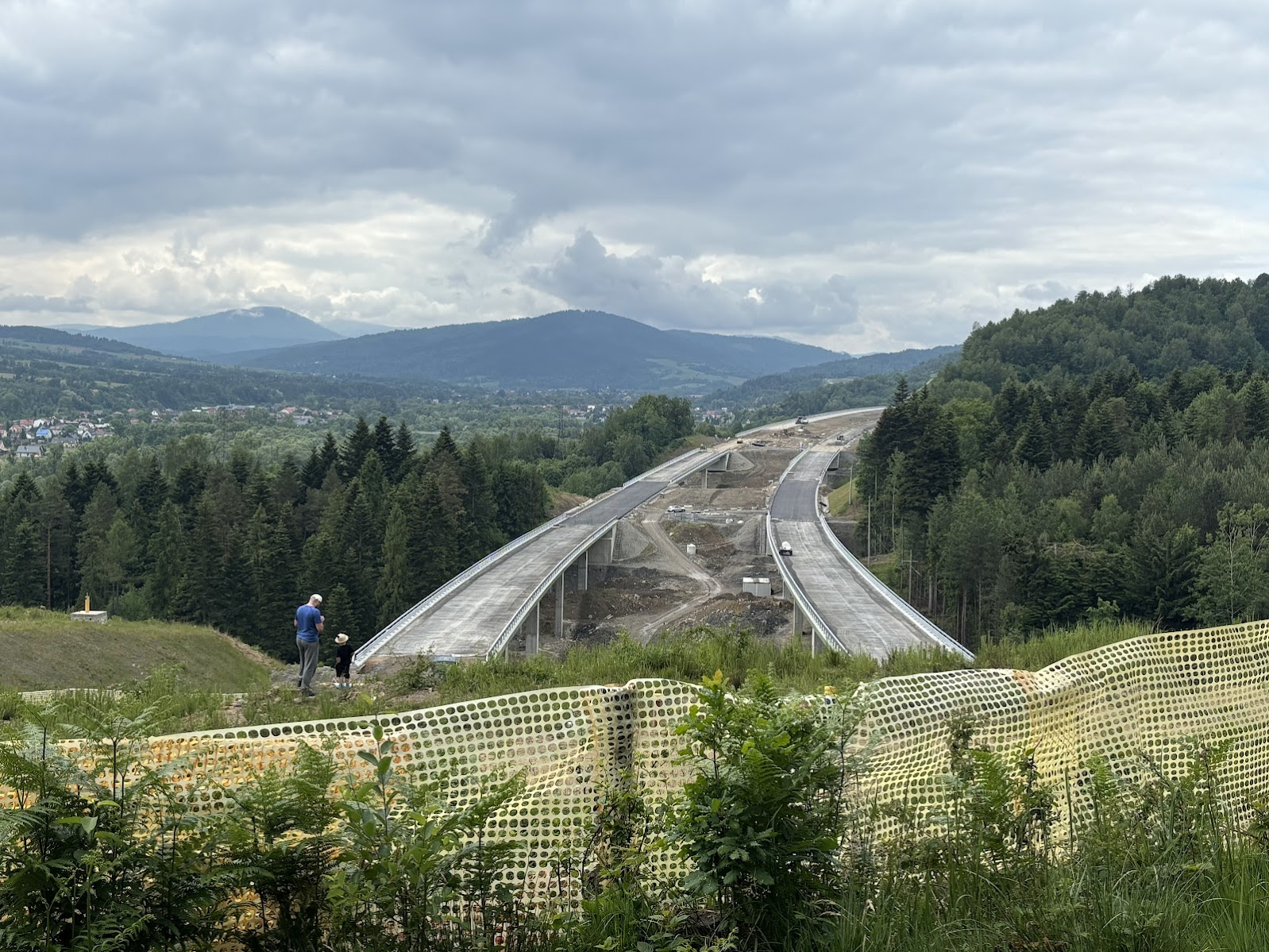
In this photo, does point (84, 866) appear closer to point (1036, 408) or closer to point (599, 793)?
point (599, 793)

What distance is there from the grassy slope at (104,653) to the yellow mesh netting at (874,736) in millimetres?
19701

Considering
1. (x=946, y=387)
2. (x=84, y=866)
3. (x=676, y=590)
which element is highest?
(x=946, y=387)

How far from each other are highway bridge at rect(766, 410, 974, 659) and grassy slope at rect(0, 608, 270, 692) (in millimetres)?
16484

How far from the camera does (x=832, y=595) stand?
189 feet

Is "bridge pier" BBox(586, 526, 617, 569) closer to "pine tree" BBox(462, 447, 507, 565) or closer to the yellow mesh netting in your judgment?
"pine tree" BBox(462, 447, 507, 565)

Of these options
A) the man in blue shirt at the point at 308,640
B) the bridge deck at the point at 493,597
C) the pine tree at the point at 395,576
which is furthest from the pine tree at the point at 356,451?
the man in blue shirt at the point at 308,640

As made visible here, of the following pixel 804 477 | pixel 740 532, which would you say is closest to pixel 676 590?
pixel 740 532

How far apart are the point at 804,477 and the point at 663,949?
379ft

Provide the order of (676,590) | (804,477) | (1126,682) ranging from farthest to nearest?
(804,477), (676,590), (1126,682)

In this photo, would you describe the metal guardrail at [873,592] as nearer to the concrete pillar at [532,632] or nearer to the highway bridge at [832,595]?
the highway bridge at [832,595]

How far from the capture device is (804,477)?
388 ft

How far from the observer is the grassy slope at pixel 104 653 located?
2528 centimetres

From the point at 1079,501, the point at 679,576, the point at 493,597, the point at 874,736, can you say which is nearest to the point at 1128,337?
the point at 1079,501

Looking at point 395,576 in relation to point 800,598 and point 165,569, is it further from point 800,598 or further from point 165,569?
point 800,598
